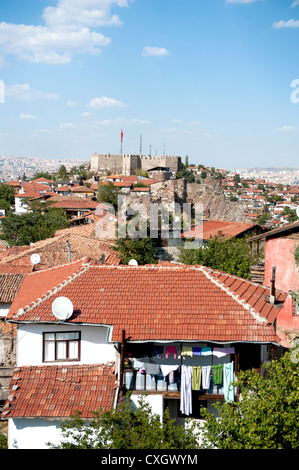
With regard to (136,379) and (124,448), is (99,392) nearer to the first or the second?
(136,379)

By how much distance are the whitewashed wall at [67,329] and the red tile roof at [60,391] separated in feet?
0.68

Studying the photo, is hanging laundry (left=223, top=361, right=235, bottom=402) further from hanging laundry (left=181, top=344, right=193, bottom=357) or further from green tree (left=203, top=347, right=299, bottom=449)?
green tree (left=203, top=347, right=299, bottom=449)

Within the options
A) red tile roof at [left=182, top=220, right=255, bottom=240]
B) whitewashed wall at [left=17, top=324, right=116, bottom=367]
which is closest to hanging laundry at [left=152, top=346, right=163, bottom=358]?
whitewashed wall at [left=17, top=324, right=116, bottom=367]

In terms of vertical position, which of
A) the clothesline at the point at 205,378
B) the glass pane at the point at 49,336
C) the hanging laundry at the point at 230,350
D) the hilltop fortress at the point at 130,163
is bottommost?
the clothesline at the point at 205,378

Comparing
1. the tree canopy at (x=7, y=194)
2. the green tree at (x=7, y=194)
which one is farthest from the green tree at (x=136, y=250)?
the green tree at (x=7, y=194)

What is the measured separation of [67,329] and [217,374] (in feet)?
12.9

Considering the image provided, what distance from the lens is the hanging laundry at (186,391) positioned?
10609 millimetres

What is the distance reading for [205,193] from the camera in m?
68.3

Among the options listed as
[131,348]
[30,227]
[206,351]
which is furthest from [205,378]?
[30,227]

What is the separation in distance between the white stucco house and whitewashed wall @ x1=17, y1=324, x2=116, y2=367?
25 millimetres

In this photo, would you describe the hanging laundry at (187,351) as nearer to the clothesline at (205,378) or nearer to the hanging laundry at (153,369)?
the clothesline at (205,378)

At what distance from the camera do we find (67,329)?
38.1 feet

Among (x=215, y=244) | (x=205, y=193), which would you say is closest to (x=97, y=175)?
(x=205, y=193)

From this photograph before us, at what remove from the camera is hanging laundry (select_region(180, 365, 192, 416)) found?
1061 cm
